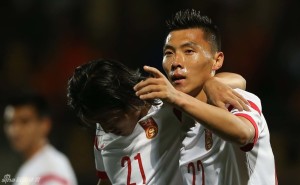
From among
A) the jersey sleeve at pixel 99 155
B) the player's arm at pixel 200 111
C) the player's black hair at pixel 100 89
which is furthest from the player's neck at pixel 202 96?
the jersey sleeve at pixel 99 155

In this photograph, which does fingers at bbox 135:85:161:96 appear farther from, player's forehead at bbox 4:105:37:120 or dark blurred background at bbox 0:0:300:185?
dark blurred background at bbox 0:0:300:185

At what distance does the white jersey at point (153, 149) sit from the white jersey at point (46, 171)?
0.84 meters

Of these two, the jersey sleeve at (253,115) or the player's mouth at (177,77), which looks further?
the player's mouth at (177,77)

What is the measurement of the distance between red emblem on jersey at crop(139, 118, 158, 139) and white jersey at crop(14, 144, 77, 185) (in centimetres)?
98

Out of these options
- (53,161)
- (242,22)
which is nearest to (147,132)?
(53,161)

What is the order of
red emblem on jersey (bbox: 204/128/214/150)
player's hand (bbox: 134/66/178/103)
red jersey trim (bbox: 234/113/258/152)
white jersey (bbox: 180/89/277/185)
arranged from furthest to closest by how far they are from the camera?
red emblem on jersey (bbox: 204/128/214/150), white jersey (bbox: 180/89/277/185), red jersey trim (bbox: 234/113/258/152), player's hand (bbox: 134/66/178/103)

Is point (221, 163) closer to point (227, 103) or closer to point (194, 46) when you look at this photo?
point (227, 103)

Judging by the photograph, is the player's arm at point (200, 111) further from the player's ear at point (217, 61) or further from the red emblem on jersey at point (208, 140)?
the player's ear at point (217, 61)

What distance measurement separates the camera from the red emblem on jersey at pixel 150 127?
3693 millimetres

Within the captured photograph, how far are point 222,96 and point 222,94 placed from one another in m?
0.01

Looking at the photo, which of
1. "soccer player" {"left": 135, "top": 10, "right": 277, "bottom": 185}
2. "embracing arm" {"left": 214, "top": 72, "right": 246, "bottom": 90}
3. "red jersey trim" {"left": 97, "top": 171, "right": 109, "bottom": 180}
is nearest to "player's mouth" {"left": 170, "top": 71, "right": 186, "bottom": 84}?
"soccer player" {"left": 135, "top": 10, "right": 277, "bottom": 185}

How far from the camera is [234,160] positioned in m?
3.25

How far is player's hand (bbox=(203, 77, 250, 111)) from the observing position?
313 centimetres

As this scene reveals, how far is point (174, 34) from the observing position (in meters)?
3.55
